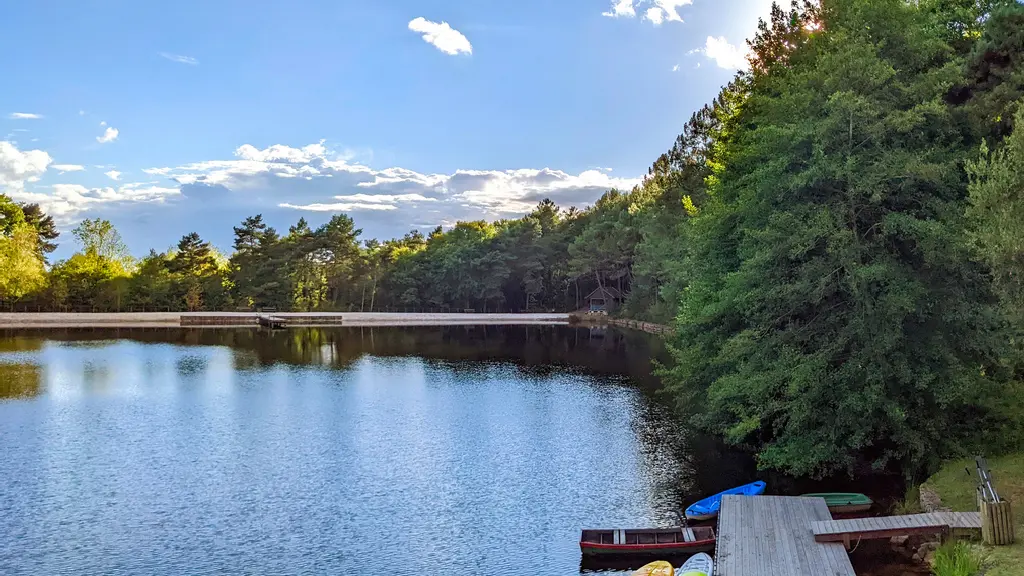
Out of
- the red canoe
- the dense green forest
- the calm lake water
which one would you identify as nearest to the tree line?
the calm lake water

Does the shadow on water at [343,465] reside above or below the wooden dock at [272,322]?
below

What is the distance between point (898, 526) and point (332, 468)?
51.4ft

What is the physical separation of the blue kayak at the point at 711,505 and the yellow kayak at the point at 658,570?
4055 millimetres

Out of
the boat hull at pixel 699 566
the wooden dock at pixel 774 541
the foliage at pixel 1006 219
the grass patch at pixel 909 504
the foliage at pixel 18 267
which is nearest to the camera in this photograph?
the foliage at pixel 1006 219

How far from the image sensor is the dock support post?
468 inches

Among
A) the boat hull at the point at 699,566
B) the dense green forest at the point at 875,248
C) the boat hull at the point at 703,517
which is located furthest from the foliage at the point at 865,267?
the boat hull at the point at 699,566

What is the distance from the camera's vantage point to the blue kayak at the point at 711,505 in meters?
16.8

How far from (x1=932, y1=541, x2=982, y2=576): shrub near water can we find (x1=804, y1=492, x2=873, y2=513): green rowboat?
4412mm

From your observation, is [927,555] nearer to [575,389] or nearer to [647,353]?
[575,389]

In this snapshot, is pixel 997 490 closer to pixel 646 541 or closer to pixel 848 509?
pixel 848 509

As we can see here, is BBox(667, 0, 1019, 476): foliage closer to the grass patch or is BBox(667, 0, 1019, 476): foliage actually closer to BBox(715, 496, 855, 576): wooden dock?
the grass patch

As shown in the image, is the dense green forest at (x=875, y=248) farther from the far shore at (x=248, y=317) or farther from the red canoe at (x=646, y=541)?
the far shore at (x=248, y=317)

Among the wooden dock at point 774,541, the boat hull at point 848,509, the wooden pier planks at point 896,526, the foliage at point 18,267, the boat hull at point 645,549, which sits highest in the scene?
the foliage at point 18,267

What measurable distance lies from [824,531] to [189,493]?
16.3 meters
